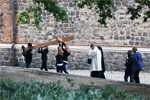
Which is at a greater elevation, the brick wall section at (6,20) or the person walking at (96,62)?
the brick wall section at (6,20)

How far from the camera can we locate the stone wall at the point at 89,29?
1717 centimetres

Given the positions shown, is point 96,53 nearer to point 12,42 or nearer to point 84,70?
point 84,70

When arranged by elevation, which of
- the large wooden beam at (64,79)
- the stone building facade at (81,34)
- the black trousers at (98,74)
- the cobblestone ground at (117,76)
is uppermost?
the stone building facade at (81,34)

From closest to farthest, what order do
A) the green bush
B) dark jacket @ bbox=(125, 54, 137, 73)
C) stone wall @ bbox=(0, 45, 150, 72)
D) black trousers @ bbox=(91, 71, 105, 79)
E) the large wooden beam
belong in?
the green bush, the large wooden beam, black trousers @ bbox=(91, 71, 105, 79), dark jacket @ bbox=(125, 54, 137, 73), stone wall @ bbox=(0, 45, 150, 72)

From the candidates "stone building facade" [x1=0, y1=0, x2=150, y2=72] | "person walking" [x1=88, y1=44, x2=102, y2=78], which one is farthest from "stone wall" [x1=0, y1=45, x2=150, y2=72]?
"person walking" [x1=88, y1=44, x2=102, y2=78]

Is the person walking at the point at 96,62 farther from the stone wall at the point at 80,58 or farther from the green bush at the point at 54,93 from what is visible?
the stone wall at the point at 80,58

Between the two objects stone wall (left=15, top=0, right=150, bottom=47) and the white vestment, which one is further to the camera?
stone wall (left=15, top=0, right=150, bottom=47)

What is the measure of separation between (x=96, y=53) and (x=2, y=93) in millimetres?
6554

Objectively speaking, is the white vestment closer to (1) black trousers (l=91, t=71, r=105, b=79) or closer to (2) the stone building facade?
(1) black trousers (l=91, t=71, r=105, b=79)

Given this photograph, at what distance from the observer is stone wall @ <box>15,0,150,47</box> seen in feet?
56.3

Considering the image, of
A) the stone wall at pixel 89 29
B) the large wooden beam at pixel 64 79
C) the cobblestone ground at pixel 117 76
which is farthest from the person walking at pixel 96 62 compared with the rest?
the stone wall at pixel 89 29

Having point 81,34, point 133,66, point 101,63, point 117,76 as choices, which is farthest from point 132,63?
point 81,34

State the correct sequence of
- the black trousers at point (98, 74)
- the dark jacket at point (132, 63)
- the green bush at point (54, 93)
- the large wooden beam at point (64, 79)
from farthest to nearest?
1. the dark jacket at point (132, 63)
2. the black trousers at point (98, 74)
3. the large wooden beam at point (64, 79)
4. the green bush at point (54, 93)

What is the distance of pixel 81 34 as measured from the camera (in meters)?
17.9
